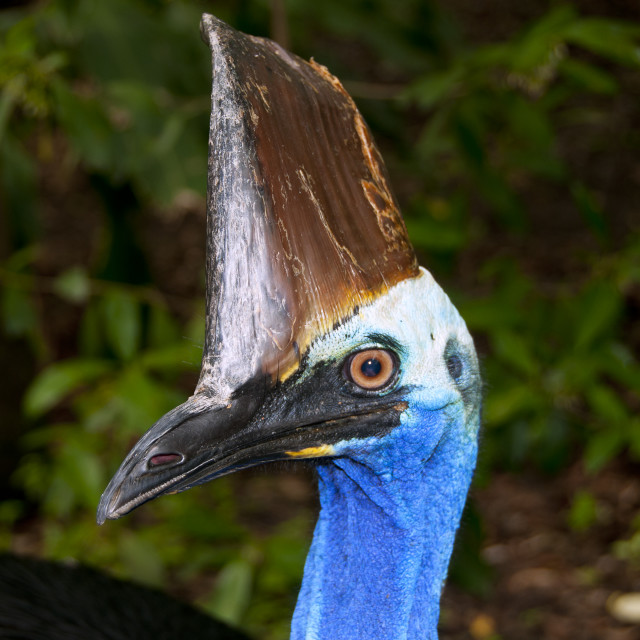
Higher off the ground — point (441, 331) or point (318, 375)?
point (441, 331)

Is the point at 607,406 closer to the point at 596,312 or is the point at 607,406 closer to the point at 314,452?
the point at 596,312

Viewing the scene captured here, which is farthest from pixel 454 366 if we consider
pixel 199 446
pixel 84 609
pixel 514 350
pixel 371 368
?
pixel 514 350

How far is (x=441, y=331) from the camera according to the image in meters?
Answer: 1.29

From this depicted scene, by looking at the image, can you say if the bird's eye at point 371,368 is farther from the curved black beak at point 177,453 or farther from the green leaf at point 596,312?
the green leaf at point 596,312

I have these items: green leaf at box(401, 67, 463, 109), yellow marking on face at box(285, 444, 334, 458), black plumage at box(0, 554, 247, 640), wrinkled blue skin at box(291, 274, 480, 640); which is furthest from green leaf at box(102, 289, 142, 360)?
yellow marking on face at box(285, 444, 334, 458)

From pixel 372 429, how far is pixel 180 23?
6.62 ft

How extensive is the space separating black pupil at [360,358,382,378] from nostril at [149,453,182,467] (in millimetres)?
281

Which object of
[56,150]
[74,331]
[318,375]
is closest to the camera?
[318,375]

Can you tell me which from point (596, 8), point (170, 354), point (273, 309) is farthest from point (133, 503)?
point (596, 8)

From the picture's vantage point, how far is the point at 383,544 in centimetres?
134

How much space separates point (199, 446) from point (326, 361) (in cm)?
20

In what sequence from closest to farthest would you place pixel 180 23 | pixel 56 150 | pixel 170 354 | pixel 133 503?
pixel 133 503
pixel 170 354
pixel 180 23
pixel 56 150

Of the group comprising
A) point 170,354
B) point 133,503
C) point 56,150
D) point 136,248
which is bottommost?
point 133,503

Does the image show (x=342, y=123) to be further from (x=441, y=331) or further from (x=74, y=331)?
(x=74, y=331)
